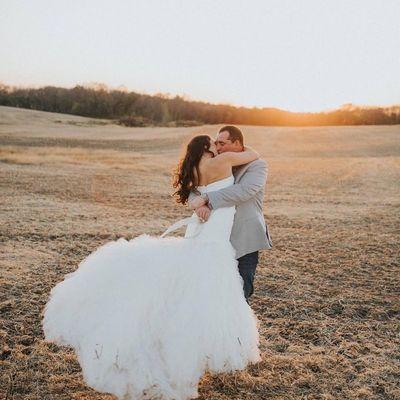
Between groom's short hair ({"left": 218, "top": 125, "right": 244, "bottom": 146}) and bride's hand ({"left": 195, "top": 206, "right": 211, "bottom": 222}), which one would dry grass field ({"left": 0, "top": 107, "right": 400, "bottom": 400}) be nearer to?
bride's hand ({"left": 195, "top": 206, "right": 211, "bottom": 222})

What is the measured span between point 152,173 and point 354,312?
17869 millimetres

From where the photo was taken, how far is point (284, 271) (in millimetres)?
8508

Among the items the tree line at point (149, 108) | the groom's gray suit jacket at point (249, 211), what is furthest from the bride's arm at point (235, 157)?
the tree line at point (149, 108)

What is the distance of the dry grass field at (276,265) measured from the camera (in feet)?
15.6

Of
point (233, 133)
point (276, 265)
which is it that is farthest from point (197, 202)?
point (276, 265)

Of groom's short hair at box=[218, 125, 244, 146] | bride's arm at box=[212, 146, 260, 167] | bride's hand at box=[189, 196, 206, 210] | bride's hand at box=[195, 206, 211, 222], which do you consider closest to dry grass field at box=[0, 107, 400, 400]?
bride's hand at box=[195, 206, 211, 222]

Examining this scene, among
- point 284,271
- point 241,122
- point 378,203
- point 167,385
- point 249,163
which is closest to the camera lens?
point 167,385

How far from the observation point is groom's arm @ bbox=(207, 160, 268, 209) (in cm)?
428

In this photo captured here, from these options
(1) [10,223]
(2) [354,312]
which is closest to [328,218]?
(2) [354,312]

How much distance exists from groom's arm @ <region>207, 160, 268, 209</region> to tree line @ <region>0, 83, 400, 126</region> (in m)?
62.7

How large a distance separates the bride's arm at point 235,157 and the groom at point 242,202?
0.11m

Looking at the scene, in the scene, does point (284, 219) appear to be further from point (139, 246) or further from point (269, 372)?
point (139, 246)

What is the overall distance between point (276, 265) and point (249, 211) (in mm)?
4461

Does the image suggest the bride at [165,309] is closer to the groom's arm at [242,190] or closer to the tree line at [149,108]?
the groom's arm at [242,190]
